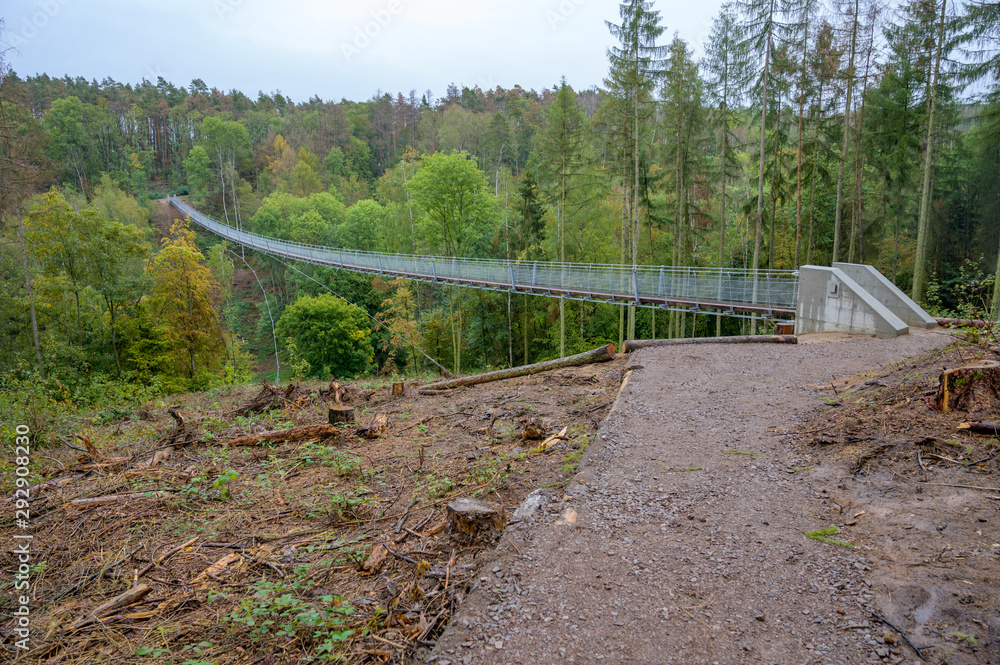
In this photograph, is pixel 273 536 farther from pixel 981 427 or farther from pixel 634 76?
pixel 634 76

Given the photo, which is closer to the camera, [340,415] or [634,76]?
[340,415]

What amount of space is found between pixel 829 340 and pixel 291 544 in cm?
966

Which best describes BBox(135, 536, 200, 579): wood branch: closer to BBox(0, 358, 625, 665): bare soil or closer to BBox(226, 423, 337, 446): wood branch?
BBox(0, 358, 625, 665): bare soil

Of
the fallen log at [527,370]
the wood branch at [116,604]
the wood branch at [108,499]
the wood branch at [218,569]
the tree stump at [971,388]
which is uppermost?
Answer: the tree stump at [971,388]

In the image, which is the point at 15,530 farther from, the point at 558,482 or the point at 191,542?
the point at 558,482

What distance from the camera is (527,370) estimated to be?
8.65 m

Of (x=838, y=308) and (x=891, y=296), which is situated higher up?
(x=891, y=296)

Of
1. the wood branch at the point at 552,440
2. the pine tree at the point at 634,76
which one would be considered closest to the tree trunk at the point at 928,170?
the pine tree at the point at 634,76

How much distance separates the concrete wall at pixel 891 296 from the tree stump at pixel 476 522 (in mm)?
10723

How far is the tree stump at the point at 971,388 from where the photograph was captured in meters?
4.03

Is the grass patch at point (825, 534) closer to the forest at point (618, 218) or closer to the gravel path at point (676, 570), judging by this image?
the gravel path at point (676, 570)

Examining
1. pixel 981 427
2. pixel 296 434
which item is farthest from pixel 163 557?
pixel 981 427

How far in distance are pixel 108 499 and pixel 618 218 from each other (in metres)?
24.2

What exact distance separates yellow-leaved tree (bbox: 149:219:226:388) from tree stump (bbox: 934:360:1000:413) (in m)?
18.7
